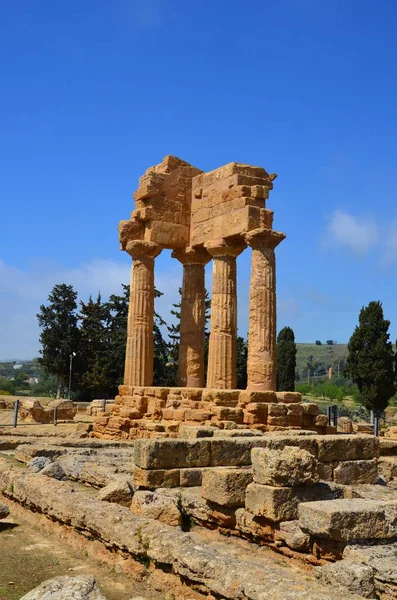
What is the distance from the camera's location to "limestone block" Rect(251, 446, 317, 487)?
783cm

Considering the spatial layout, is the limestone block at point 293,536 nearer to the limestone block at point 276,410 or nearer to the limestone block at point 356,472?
the limestone block at point 356,472

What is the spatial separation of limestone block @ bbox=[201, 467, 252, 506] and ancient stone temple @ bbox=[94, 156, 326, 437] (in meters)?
8.04

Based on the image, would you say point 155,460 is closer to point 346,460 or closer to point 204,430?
point 204,430

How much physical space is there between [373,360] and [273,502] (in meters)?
35.0

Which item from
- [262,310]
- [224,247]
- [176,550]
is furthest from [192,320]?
[176,550]

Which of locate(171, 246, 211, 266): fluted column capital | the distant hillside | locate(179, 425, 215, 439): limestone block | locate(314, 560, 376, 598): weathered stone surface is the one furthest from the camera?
the distant hillside

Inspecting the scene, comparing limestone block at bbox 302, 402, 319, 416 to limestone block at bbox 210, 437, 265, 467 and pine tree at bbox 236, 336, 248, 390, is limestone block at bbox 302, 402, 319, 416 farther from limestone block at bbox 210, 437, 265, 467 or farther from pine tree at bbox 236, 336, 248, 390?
pine tree at bbox 236, 336, 248, 390

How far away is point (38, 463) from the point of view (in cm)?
1284

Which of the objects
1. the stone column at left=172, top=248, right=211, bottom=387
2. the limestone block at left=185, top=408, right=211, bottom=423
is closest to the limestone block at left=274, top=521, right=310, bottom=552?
the limestone block at left=185, top=408, right=211, bottom=423

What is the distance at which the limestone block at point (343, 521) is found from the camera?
6.60m

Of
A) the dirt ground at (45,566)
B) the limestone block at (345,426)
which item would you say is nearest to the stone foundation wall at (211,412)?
the dirt ground at (45,566)

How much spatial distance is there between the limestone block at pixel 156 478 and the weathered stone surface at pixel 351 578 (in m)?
4.18

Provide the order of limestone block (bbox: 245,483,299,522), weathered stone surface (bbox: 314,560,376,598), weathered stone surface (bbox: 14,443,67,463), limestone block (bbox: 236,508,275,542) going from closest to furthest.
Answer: weathered stone surface (bbox: 314,560,376,598) → limestone block (bbox: 245,483,299,522) → limestone block (bbox: 236,508,275,542) → weathered stone surface (bbox: 14,443,67,463)

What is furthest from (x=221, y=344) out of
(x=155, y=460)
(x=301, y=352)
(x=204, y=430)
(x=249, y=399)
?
(x=301, y=352)
